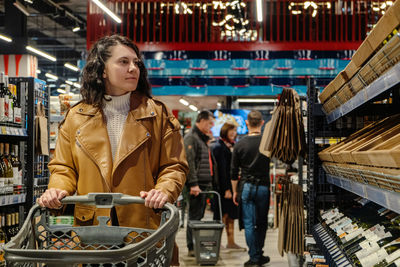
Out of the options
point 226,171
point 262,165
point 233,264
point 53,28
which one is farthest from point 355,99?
point 53,28

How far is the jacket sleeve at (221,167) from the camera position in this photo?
7984 millimetres

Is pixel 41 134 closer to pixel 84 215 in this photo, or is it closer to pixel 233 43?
pixel 84 215

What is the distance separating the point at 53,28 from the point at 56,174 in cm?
2067

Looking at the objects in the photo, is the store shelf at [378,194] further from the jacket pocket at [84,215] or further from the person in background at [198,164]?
the person in background at [198,164]

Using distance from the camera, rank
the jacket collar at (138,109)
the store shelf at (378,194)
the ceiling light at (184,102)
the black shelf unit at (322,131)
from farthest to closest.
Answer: the ceiling light at (184,102) < the black shelf unit at (322,131) < the jacket collar at (138,109) < the store shelf at (378,194)

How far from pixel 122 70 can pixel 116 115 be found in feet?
0.70

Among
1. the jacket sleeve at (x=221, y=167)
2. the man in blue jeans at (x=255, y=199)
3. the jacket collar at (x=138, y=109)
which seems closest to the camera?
the jacket collar at (x=138, y=109)

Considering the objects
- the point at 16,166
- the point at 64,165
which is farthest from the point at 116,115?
the point at 16,166

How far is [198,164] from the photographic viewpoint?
24.0ft

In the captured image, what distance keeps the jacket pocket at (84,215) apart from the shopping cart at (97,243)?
0.18 m

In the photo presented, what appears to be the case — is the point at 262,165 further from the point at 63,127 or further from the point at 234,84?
the point at 234,84

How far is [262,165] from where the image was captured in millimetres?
6578

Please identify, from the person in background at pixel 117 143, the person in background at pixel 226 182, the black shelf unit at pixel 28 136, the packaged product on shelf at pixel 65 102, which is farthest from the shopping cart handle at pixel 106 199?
the person in background at pixel 226 182

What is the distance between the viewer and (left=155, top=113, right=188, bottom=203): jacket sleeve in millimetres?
2445
